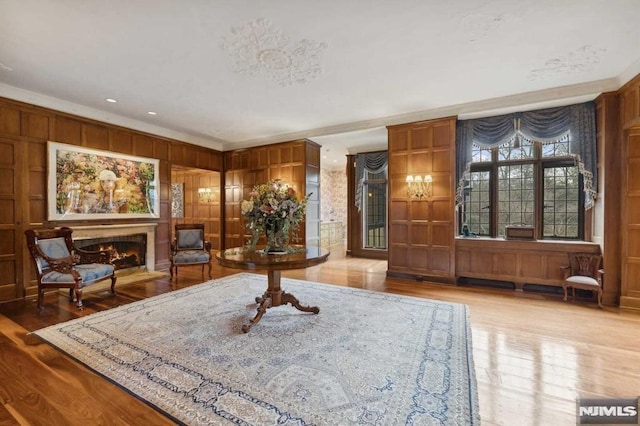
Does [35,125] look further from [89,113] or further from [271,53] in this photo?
[271,53]

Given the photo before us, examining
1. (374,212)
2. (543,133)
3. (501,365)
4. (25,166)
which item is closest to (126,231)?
(25,166)

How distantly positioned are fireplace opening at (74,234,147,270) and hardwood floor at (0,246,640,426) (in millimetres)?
1294

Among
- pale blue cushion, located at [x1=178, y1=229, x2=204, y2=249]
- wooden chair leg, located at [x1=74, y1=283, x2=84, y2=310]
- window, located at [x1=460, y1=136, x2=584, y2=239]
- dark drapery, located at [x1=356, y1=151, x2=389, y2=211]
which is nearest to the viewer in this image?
wooden chair leg, located at [x1=74, y1=283, x2=84, y2=310]

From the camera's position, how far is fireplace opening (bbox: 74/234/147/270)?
17.3 feet

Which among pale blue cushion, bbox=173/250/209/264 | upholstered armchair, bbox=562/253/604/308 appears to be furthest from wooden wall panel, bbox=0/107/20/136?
upholstered armchair, bbox=562/253/604/308

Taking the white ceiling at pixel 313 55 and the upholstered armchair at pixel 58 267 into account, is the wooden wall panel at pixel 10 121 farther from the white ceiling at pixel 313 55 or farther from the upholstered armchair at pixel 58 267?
the upholstered armchair at pixel 58 267

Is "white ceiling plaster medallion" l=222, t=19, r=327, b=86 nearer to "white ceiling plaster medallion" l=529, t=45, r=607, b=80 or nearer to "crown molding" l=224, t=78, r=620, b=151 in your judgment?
"crown molding" l=224, t=78, r=620, b=151

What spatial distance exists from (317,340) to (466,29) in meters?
3.30

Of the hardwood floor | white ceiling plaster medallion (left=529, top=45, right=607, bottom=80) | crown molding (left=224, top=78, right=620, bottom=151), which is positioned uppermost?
white ceiling plaster medallion (left=529, top=45, right=607, bottom=80)

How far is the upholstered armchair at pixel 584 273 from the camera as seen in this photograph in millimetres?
3825

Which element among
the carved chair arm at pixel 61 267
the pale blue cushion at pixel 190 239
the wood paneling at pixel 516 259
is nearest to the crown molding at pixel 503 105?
the wood paneling at pixel 516 259

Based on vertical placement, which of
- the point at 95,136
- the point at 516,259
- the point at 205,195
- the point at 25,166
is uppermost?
the point at 95,136

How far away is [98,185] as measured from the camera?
16.6 ft

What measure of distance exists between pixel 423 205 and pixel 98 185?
585 centimetres
